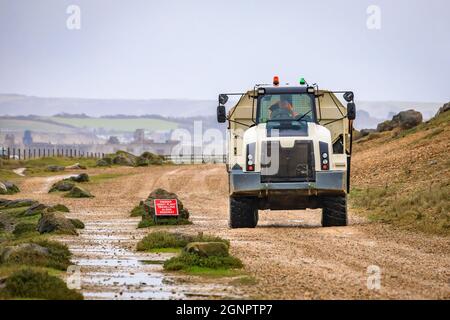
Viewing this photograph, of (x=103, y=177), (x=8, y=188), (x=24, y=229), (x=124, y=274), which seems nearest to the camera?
(x=124, y=274)

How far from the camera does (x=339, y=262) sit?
71.8 feet

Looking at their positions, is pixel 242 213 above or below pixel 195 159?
below

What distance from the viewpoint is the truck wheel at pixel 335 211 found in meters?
31.0

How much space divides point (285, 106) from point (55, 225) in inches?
268

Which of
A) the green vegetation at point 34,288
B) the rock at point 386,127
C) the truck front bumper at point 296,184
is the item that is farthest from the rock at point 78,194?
the green vegetation at point 34,288

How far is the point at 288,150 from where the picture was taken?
2953cm

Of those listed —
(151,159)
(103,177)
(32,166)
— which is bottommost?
(103,177)

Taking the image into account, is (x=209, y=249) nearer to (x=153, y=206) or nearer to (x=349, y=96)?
(x=349, y=96)

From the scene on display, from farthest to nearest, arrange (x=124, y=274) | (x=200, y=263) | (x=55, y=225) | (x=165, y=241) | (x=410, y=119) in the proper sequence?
(x=410, y=119)
(x=55, y=225)
(x=165, y=241)
(x=200, y=263)
(x=124, y=274)

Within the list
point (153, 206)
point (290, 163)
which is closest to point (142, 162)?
point (153, 206)

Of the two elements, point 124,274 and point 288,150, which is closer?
point 124,274

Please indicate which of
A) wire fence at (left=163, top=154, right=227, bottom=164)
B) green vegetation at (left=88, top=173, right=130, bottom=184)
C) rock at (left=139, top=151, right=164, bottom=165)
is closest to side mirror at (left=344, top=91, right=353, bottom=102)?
green vegetation at (left=88, top=173, right=130, bottom=184)

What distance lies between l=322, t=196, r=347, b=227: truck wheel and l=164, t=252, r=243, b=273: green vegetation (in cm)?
1004

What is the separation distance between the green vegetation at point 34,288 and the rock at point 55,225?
41.6 feet
